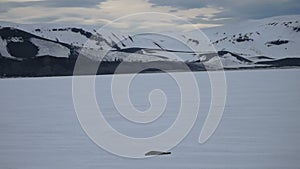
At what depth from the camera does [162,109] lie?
42.1 ft

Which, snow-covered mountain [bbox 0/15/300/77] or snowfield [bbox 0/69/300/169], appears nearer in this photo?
snowfield [bbox 0/69/300/169]

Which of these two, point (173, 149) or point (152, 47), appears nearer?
point (173, 149)

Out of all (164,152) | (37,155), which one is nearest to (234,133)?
(164,152)

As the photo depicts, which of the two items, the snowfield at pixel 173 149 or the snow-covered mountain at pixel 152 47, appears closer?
the snowfield at pixel 173 149

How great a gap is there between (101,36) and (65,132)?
115 m

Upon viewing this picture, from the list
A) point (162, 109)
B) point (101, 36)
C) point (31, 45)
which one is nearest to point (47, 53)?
point (31, 45)

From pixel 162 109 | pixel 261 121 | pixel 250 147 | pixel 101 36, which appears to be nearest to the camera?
pixel 250 147

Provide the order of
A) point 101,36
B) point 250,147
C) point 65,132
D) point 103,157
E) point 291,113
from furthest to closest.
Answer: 1. point 101,36
2. point 291,113
3. point 65,132
4. point 250,147
5. point 103,157

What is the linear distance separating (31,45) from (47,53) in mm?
8565

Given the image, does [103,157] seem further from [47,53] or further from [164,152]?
[47,53]

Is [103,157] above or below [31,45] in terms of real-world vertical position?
above

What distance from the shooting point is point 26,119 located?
1095 centimetres

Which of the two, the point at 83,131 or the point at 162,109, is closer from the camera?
the point at 83,131

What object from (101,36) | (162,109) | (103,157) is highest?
(103,157)
